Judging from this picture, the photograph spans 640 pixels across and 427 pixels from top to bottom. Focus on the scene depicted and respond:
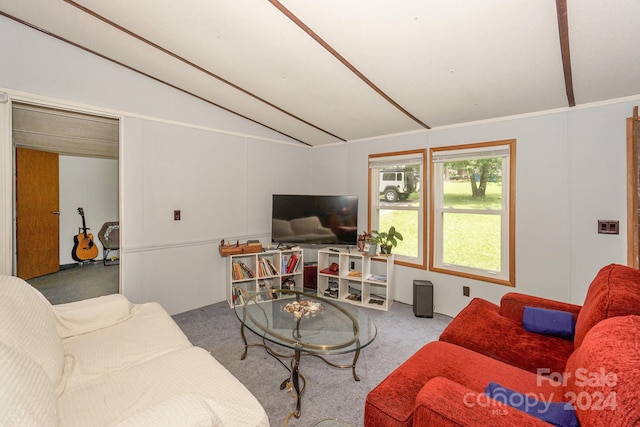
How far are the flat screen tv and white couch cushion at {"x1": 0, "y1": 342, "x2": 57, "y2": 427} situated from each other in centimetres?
292

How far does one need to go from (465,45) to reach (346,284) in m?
2.98

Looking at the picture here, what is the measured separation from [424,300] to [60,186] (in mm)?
6484

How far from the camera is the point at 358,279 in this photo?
11.9ft

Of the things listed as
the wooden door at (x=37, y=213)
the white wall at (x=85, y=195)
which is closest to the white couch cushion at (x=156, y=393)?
the wooden door at (x=37, y=213)

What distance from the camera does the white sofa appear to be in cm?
98

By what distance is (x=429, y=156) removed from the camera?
11.2 feet

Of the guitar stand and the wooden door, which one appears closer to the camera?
the wooden door

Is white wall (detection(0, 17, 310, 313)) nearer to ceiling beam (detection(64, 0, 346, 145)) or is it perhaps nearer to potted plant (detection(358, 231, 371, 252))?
ceiling beam (detection(64, 0, 346, 145))

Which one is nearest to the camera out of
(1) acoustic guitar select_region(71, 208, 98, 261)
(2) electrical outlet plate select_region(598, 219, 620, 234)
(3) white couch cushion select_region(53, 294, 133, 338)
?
(3) white couch cushion select_region(53, 294, 133, 338)

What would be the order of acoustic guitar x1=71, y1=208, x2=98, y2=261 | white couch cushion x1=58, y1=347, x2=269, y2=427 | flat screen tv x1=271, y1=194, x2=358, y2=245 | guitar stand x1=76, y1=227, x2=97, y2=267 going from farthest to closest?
guitar stand x1=76, y1=227, x2=97, y2=267
acoustic guitar x1=71, y1=208, x2=98, y2=261
flat screen tv x1=271, y1=194, x2=358, y2=245
white couch cushion x1=58, y1=347, x2=269, y2=427

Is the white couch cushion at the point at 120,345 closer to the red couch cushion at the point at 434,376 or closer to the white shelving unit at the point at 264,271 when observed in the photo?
the red couch cushion at the point at 434,376

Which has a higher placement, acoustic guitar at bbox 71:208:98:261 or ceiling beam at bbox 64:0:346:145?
ceiling beam at bbox 64:0:346:145

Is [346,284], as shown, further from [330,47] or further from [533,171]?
[330,47]

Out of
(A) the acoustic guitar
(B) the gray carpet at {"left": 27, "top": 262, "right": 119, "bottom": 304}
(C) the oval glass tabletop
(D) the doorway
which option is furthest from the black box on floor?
(A) the acoustic guitar
